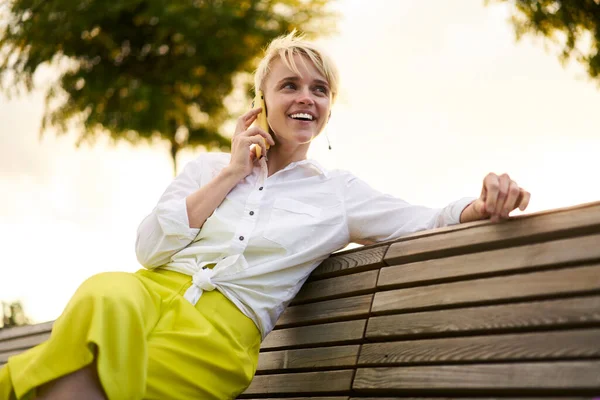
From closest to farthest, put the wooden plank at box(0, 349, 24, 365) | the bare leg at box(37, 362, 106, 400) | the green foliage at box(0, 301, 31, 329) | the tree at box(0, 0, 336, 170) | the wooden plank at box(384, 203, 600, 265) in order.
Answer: the wooden plank at box(384, 203, 600, 265)
the bare leg at box(37, 362, 106, 400)
the wooden plank at box(0, 349, 24, 365)
the green foliage at box(0, 301, 31, 329)
the tree at box(0, 0, 336, 170)

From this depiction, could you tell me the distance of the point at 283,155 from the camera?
10.8 ft

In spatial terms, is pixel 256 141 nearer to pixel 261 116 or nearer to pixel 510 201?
pixel 261 116

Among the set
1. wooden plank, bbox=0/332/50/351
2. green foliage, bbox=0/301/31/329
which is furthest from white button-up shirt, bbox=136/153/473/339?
green foliage, bbox=0/301/31/329

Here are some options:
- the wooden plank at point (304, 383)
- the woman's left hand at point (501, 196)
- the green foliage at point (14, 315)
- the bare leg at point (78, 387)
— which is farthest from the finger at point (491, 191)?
the green foliage at point (14, 315)

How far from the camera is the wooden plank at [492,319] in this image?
6.66 feet

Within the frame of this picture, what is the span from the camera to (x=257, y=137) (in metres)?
3.10

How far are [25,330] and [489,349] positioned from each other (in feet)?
15.5

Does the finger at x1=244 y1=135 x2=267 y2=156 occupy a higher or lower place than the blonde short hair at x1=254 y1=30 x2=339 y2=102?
lower

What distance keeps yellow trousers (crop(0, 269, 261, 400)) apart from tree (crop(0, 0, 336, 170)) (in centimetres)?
1207

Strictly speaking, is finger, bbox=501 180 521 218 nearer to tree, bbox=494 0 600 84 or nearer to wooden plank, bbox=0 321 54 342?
wooden plank, bbox=0 321 54 342

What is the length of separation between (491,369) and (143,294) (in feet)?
3.98

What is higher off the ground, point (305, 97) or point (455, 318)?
point (305, 97)

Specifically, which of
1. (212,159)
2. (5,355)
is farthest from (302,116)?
(5,355)

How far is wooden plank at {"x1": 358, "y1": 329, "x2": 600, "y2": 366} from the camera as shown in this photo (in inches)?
A: 78.2
